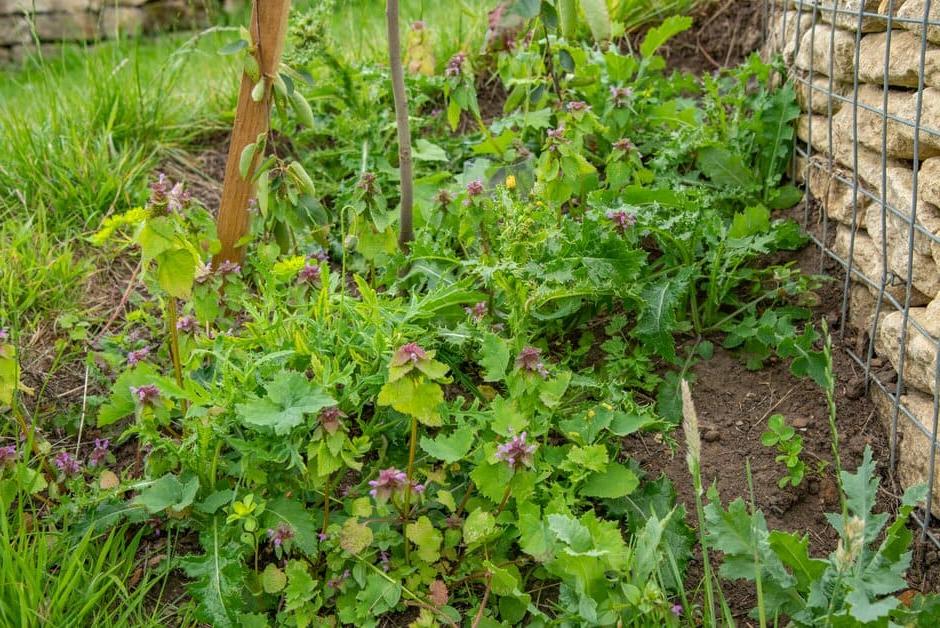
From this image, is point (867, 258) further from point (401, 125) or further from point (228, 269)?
point (228, 269)

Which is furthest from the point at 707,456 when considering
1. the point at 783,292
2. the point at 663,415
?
the point at 783,292

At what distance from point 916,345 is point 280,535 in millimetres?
1468

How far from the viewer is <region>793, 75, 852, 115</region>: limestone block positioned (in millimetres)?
2568

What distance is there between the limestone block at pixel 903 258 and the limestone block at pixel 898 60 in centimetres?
34

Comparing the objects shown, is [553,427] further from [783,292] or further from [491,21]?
[491,21]

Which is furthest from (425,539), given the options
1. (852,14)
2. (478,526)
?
(852,14)

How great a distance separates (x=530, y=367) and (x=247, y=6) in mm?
6466

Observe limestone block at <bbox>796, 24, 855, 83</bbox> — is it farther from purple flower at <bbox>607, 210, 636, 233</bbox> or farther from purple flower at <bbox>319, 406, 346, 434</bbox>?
purple flower at <bbox>319, 406, 346, 434</bbox>

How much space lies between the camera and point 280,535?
191 cm

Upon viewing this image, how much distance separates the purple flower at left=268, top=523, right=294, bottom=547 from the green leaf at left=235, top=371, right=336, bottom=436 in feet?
0.71

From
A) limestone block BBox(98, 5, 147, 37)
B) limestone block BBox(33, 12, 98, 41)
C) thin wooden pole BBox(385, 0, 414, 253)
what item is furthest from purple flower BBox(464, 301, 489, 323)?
limestone block BBox(33, 12, 98, 41)

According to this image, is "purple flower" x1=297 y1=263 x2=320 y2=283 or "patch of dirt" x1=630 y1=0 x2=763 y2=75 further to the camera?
"patch of dirt" x1=630 y1=0 x2=763 y2=75

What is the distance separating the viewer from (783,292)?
2545 millimetres

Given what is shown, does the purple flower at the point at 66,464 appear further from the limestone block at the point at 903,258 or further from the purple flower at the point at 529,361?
the limestone block at the point at 903,258
